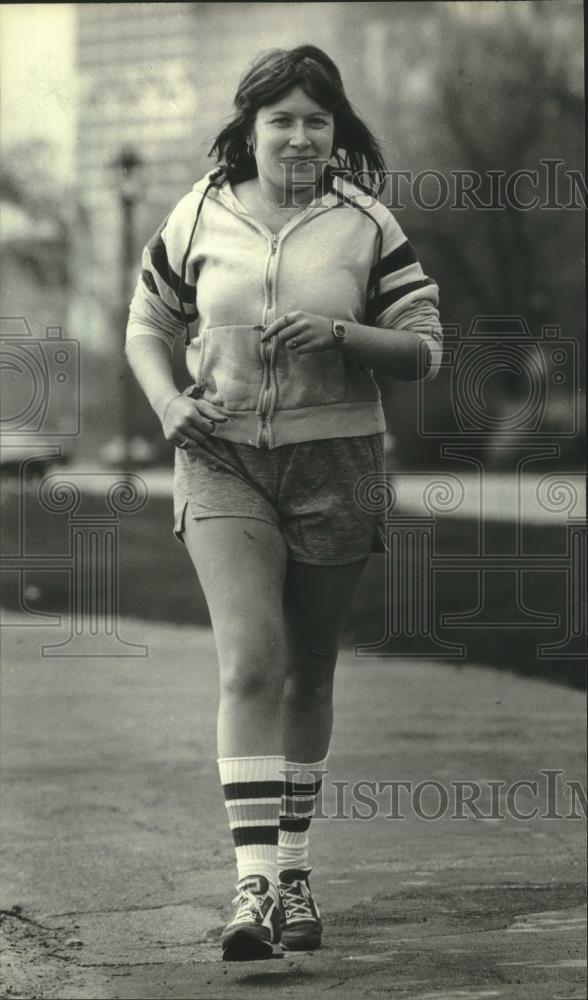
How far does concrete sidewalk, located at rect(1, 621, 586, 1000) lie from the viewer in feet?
11.6

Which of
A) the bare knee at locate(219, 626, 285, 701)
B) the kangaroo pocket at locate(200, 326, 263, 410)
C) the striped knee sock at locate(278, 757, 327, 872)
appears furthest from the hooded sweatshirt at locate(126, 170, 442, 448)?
the striped knee sock at locate(278, 757, 327, 872)

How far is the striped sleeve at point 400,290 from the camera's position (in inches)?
139

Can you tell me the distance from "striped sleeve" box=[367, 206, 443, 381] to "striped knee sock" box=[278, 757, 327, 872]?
863mm

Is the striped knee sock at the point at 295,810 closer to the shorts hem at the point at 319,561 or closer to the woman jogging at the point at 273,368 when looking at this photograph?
the woman jogging at the point at 273,368

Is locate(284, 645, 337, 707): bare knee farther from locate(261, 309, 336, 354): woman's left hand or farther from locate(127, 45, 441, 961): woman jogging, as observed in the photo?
locate(261, 309, 336, 354): woman's left hand

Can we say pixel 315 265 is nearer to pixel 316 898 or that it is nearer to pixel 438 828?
pixel 316 898

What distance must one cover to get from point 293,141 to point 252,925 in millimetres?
1452

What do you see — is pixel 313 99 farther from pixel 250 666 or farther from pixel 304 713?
pixel 304 713

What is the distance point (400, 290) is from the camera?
3.54m

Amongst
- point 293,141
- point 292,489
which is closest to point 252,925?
point 292,489

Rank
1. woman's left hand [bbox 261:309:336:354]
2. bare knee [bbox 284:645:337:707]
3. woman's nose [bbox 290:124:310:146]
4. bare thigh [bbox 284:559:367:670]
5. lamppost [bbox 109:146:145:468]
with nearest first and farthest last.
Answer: woman's left hand [bbox 261:309:336:354] → woman's nose [bbox 290:124:310:146] → bare thigh [bbox 284:559:367:670] → bare knee [bbox 284:645:337:707] → lamppost [bbox 109:146:145:468]

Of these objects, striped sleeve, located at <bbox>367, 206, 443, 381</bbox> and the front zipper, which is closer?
the front zipper

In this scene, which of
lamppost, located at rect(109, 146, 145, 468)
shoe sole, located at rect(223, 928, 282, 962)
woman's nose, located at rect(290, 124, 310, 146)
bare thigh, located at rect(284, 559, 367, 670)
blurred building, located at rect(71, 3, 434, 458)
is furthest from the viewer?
lamppost, located at rect(109, 146, 145, 468)

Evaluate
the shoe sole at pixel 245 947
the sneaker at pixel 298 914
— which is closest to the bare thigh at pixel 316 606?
the sneaker at pixel 298 914
